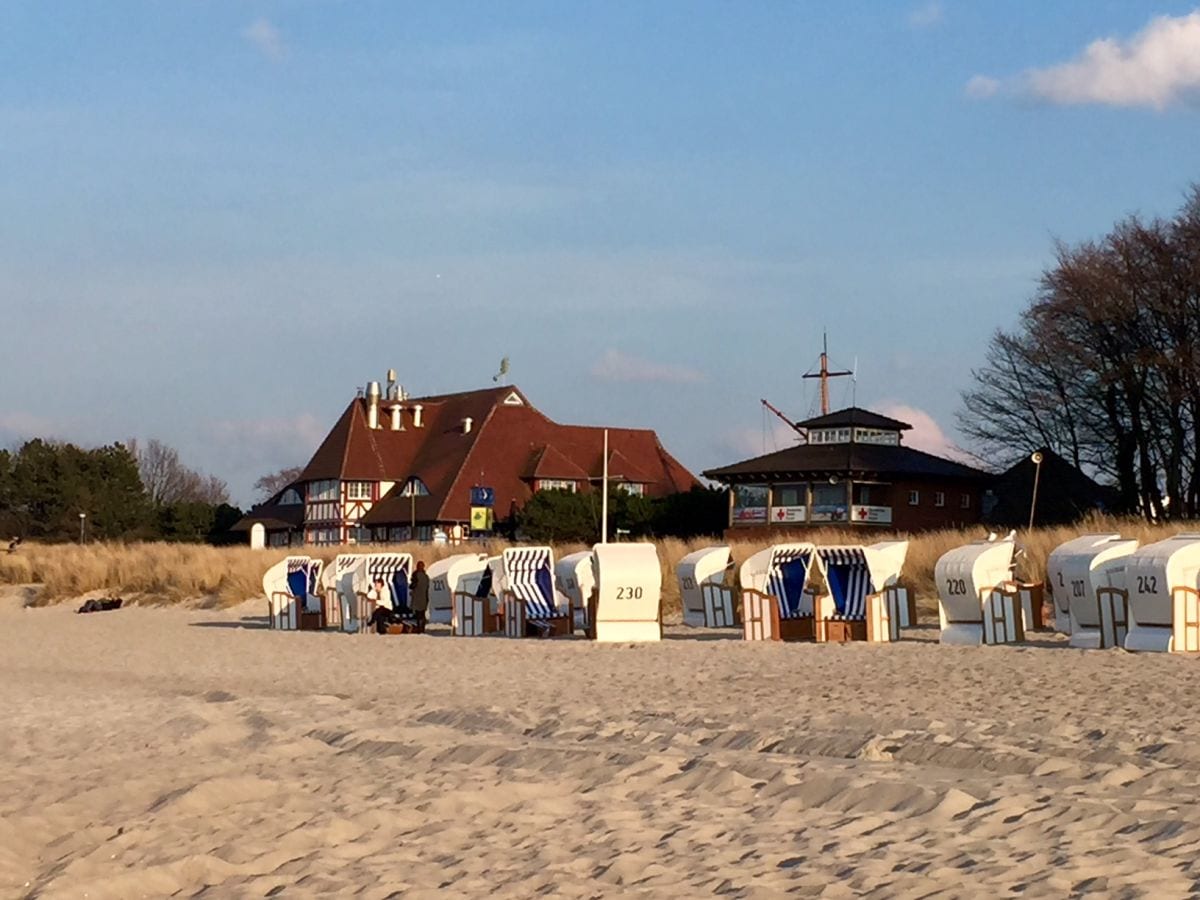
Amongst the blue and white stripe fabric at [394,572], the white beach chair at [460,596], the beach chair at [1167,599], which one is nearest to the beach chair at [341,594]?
the blue and white stripe fabric at [394,572]

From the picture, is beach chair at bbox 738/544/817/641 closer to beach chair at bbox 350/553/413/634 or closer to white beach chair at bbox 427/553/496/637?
white beach chair at bbox 427/553/496/637

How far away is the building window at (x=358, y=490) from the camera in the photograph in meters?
68.4

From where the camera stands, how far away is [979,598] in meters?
19.2

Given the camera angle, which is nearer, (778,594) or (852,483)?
(778,594)

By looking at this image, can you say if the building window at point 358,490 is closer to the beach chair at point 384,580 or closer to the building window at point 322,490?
the building window at point 322,490

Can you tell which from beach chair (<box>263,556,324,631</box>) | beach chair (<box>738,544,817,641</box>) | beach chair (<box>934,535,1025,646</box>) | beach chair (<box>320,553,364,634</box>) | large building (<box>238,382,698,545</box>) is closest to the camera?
beach chair (<box>934,535,1025,646</box>)

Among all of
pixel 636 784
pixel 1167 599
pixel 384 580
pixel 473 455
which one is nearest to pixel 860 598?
pixel 1167 599

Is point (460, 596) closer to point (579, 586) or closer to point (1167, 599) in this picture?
point (579, 586)

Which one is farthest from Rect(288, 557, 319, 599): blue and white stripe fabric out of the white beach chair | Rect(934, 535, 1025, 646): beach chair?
Rect(934, 535, 1025, 646): beach chair

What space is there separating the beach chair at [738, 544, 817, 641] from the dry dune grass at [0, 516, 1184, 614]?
4303 mm

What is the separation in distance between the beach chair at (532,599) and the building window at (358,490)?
4298 centimetres

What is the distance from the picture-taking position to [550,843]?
26.2 feet

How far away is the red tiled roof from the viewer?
65125 mm

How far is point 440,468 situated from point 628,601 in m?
45.1
